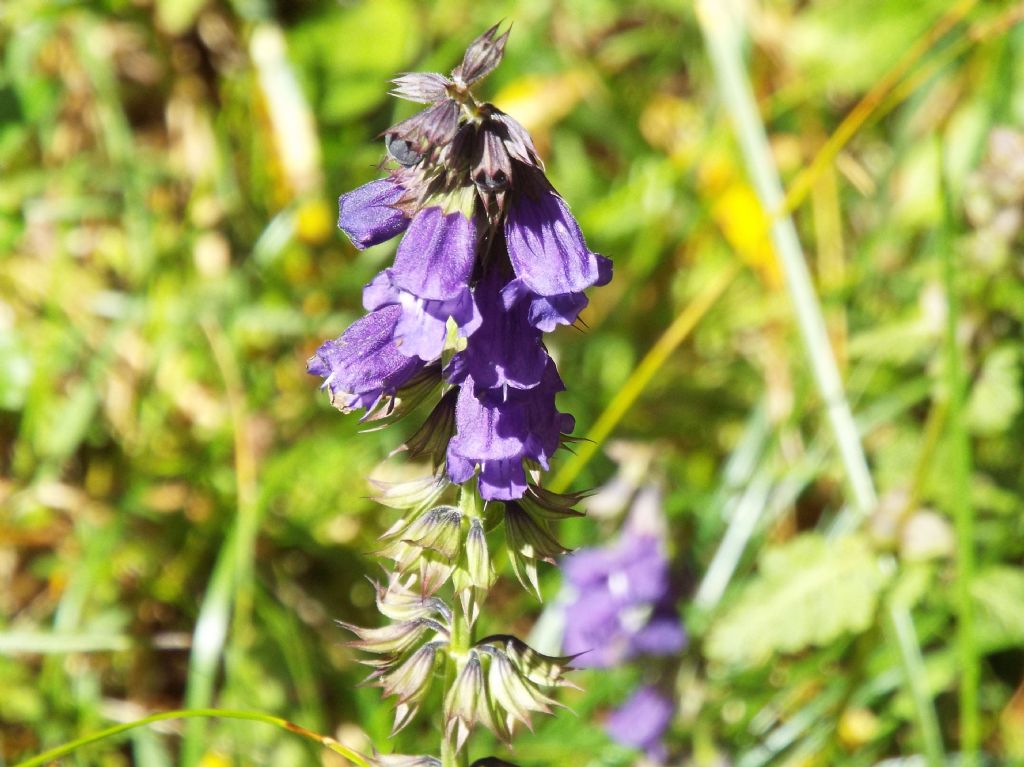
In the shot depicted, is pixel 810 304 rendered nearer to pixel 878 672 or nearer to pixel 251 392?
pixel 878 672

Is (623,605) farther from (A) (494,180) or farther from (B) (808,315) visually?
(A) (494,180)

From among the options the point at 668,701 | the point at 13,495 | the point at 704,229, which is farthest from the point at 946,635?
the point at 13,495

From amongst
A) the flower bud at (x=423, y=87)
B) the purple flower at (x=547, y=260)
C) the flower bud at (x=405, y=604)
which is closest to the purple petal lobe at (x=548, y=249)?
the purple flower at (x=547, y=260)

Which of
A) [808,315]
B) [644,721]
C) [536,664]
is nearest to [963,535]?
[808,315]

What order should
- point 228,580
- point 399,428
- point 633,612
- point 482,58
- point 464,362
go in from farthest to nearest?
point 399,428 → point 633,612 → point 228,580 → point 464,362 → point 482,58

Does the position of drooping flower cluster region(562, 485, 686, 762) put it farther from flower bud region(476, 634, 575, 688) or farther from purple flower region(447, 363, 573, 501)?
purple flower region(447, 363, 573, 501)

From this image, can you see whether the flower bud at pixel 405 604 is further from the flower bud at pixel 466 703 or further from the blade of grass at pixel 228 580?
the blade of grass at pixel 228 580
